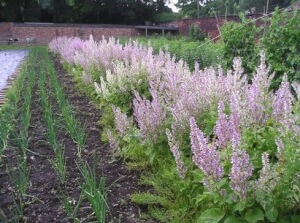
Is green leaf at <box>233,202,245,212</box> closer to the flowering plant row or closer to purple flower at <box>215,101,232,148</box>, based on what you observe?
the flowering plant row

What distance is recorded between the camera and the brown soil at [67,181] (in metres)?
2.78

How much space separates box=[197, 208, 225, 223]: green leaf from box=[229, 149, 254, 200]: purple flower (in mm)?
267

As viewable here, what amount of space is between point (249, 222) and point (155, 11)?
4426cm

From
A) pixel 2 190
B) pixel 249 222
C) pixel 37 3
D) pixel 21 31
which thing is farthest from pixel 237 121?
pixel 37 3

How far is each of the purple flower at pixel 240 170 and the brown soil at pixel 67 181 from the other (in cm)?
88

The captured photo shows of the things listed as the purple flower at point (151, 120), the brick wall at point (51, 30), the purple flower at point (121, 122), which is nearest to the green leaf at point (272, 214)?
the purple flower at point (151, 120)

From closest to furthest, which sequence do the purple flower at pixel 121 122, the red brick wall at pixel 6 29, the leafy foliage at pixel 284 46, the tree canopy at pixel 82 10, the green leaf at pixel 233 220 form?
1. the green leaf at pixel 233 220
2. the purple flower at pixel 121 122
3. the leafy foliage at pixel 284 46
4. the red brick wall at pixel 6 29
5. the tree canopy at pixel 82 10

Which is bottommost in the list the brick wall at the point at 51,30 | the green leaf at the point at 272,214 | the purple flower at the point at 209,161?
the brick wall at the point at 51,30

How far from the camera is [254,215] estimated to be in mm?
2000

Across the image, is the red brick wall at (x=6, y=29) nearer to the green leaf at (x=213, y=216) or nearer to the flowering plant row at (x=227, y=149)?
the flowering plant row at (x=227, y=149)

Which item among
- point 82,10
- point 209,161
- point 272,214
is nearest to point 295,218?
point 272,214

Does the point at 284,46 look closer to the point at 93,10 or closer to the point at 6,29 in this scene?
the point at 6,29

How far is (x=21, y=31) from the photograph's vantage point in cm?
3406

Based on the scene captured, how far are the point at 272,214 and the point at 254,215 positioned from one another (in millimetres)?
93
